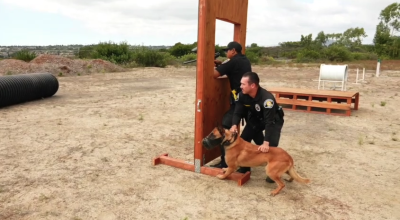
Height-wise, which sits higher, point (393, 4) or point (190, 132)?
point (393, 4)

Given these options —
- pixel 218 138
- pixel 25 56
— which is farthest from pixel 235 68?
pixel 25 56

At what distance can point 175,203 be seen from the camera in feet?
12.4

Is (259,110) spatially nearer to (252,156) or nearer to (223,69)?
(252,156)

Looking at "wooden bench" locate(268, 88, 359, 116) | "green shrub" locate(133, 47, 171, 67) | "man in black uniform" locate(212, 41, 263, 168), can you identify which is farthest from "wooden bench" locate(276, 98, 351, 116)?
"green shrub" locate(133, 47, 171, 67)

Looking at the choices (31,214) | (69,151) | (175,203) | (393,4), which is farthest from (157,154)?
(393,4)

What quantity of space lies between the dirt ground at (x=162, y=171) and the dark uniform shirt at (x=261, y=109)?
30.9 inches

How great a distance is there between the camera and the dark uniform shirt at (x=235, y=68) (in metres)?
4.60

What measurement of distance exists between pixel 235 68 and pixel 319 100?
5.81 m

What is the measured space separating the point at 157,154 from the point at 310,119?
4459 mm

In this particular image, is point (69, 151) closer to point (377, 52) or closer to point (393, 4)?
point (377, 52)

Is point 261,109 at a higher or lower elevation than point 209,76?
lower

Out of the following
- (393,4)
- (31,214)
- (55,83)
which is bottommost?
(31,214)

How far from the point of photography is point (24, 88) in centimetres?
976

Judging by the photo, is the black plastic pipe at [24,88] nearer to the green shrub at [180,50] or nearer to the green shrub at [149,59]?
the green shrub at [149,59]
